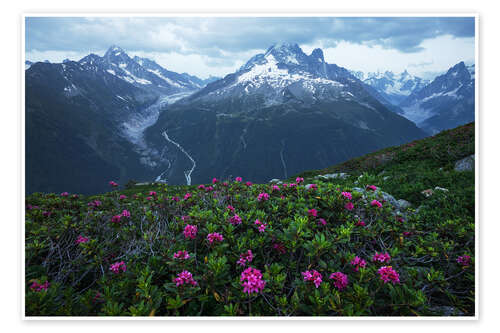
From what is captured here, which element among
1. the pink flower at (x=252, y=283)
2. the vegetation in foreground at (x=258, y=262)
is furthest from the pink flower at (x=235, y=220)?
the pink flower at (x=252, y=283)

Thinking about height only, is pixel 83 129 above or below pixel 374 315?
above

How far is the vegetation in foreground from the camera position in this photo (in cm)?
223

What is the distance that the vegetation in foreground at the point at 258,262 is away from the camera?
2.23 meters

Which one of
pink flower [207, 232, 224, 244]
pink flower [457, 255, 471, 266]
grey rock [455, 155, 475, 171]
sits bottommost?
pink flower [457, 255, 471, 266]

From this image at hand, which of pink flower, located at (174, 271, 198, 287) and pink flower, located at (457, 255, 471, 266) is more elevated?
pink flower, located at (174, 271, 198, 287)

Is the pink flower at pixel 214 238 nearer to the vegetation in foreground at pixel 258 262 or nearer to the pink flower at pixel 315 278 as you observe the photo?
the vegetation in foreground at pixel 258 262

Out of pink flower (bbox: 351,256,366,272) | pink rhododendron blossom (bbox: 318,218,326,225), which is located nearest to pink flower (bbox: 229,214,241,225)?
pink rhododendron blossom (bbox: 318,218,326,225)

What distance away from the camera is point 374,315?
239 cm

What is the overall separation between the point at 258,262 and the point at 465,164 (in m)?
10.1

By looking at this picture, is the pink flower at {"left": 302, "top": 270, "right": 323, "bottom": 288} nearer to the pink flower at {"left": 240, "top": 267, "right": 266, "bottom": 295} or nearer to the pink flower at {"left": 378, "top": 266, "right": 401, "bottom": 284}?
the pink flower at {"left": 240, "top": 267, "right": 266, "bottom": 295}
